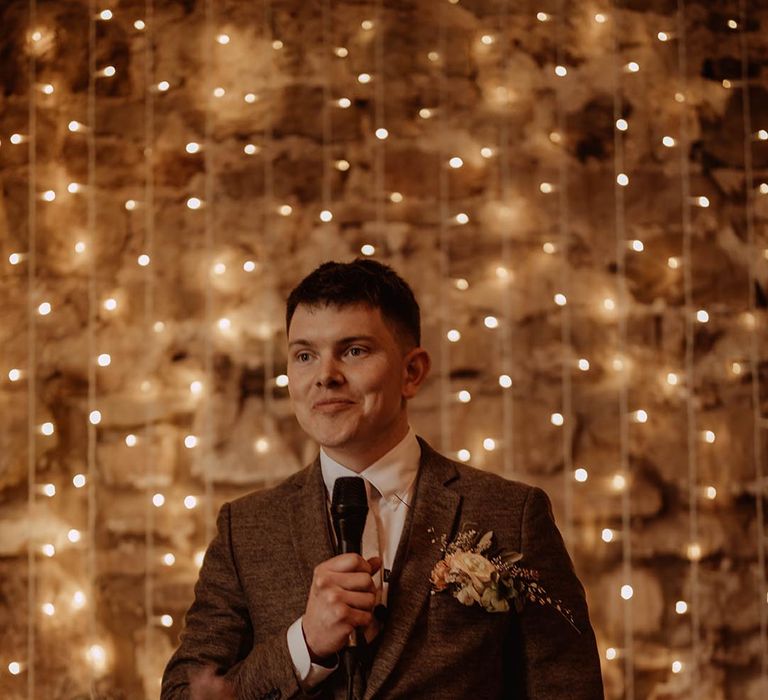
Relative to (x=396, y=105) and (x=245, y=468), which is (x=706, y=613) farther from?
(x=396, y=105)

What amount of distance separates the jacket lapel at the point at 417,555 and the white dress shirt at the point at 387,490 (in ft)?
0.10

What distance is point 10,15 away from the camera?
349cm

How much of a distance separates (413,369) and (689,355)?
1760mm

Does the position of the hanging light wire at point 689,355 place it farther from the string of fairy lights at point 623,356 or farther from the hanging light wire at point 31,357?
the hanging light wire at point 31,357

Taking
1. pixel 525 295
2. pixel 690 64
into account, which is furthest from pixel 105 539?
pixel 690 64

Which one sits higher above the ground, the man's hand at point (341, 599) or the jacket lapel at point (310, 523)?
the jacket lapel at point (310, 523)

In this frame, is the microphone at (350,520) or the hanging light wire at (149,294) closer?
the microphone at (350,520)

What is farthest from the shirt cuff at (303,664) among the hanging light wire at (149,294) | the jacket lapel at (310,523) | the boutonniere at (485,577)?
the hanging light wire at (149,294)

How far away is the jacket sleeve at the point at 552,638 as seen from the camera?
1.74m

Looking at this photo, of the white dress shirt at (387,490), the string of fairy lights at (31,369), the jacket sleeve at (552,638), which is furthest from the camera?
the string of fairy lights at (31,369)

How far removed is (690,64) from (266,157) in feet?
5.53

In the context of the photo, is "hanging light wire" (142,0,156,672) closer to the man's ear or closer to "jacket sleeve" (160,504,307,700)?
"jacket sleeve" (160,504,307,700)

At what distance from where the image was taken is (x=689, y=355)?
11.0 feet

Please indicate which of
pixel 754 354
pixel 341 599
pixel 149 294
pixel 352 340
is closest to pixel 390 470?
pixel 352 340
